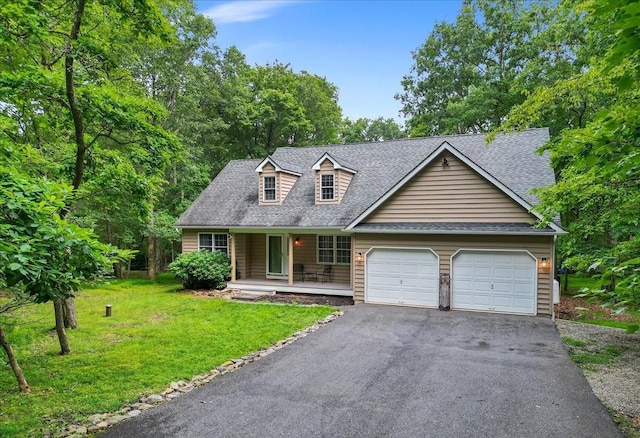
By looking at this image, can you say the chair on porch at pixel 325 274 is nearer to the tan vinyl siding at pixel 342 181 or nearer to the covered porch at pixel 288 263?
the covered porch at pixel 288 263

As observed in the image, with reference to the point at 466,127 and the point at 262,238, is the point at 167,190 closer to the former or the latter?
the point at 262,238

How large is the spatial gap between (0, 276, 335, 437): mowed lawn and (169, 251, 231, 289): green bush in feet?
5.63

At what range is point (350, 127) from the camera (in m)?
39.4

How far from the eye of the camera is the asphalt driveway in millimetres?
4895

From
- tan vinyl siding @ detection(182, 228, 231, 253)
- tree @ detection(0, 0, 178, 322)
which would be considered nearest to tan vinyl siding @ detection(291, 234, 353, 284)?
tan vinyl siding @ detection(182, 228, 231, 253)

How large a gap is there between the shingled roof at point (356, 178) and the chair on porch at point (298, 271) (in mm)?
2327

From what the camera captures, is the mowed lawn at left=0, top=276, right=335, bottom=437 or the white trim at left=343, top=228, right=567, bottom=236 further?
the white trim at left=343, top=228, right=567, bottom=236

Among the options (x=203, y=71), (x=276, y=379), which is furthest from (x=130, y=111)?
(x=203, y=71)

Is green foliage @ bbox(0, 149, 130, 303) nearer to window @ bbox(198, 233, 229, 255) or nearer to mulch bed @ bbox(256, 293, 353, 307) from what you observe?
mulch bed @ bbox(256, 293, 353, 307)

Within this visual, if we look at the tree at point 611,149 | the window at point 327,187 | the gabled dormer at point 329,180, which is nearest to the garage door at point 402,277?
the gabled dormer at point 329,180

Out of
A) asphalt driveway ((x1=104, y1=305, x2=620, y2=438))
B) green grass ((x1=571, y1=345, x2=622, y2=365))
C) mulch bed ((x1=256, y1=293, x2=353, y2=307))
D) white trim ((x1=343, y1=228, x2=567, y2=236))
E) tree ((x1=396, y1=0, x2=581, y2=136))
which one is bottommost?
mulch bed ((x1=256, y1=293, x2=353, y2=307))

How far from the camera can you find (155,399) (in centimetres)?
571

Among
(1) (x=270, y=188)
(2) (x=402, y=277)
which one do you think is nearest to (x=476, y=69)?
(1) (x=270, y=188)

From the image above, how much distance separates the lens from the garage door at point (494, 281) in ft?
37.6
